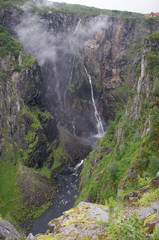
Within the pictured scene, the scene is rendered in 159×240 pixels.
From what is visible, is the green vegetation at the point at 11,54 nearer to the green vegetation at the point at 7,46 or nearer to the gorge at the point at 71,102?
the green vegetation at the point at 7,46

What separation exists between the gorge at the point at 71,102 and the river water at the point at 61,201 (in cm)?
180

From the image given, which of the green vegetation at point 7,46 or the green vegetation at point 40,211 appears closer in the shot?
the green vegetation at point 40,211

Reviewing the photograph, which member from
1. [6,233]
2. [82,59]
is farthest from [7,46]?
[6,233]

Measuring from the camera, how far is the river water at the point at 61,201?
147ft

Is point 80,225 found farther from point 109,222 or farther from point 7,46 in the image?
point 7,46

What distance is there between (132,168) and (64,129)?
64.7m

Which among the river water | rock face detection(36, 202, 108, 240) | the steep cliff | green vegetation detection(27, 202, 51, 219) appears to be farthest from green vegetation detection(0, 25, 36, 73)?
rock face detection(36, 202, 108, 240)

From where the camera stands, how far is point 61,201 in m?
52.2

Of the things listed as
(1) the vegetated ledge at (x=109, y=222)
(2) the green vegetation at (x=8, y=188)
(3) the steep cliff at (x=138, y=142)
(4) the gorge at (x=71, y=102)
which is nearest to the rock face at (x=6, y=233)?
(1) the vegetated ledge at (x=109, y=222)

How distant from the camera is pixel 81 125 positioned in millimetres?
94750

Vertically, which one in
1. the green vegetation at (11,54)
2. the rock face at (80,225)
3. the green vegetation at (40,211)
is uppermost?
the green vegetation at (11,54)

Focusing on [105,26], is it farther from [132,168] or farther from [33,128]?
[132,168]

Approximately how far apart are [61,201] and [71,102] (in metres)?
52.2

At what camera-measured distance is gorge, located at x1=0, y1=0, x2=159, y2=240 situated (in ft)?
116
